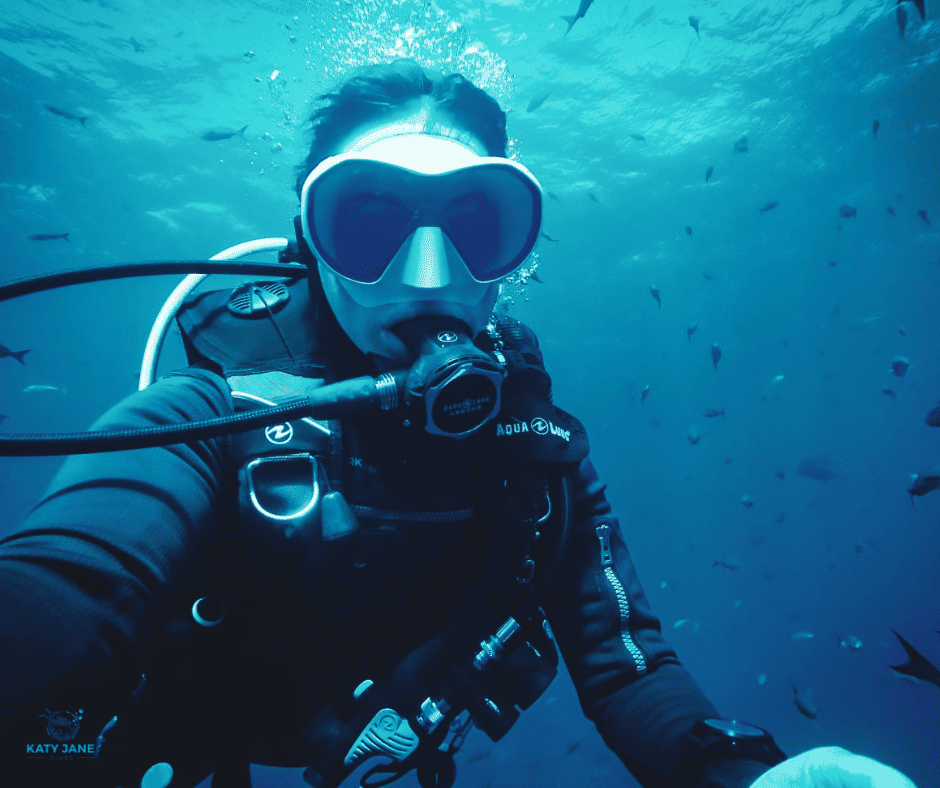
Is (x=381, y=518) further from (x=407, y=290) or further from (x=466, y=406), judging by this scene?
(x=407, y=290)

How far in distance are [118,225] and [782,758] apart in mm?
32802

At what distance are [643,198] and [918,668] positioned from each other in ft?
71.9

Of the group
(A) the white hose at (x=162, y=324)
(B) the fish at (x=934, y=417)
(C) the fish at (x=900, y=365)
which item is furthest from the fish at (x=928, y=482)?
(A) the white hose at (x=162, y=324)

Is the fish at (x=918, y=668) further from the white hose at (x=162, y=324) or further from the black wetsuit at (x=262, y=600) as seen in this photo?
the white hose at (x=162, y=324)

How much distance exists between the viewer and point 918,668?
12.0 ft

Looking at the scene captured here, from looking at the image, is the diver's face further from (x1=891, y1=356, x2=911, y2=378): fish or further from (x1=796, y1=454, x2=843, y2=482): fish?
(x1=796, y1=454, x2=843, y2=482): fish

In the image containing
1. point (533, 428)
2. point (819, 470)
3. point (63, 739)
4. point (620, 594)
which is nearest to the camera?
point (63, 739)

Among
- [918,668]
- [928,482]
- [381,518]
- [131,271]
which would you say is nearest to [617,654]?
[381,518]

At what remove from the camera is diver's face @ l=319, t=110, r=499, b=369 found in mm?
1744

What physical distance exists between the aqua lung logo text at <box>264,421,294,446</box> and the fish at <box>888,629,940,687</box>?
4683 millimetres

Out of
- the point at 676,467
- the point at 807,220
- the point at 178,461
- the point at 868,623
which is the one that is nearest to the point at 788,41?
the point at 807,220

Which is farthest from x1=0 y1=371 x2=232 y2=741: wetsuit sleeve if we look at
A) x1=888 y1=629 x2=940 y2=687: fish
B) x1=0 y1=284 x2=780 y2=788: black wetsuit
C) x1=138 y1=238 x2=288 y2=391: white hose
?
x1=888 y1=629 x2=940 y2=687: fish

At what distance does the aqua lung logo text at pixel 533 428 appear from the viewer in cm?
192

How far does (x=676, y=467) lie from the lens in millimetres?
58594
